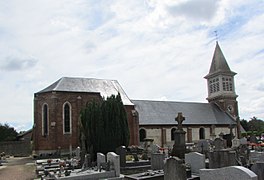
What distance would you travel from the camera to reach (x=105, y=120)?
2012 cm

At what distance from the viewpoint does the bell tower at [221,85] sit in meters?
42.9

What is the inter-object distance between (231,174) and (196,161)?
6.56 meters

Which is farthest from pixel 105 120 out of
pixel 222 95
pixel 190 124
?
pixel 222 95

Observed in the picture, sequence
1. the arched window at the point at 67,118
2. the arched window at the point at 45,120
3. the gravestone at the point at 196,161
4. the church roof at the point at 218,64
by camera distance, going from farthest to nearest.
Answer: the church roof at the point at 218,64, the arched window at the point at 45,120, the arched window at the point at 67,118, the gravestone at the point at 196,161

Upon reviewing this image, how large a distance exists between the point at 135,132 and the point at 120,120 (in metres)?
11.6

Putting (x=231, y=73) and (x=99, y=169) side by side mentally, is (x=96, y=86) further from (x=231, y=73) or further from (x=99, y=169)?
(x=231, y=73)

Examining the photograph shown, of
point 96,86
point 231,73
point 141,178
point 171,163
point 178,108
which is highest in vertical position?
point 231,73

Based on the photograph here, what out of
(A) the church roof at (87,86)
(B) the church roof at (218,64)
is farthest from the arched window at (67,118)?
(B) the church roof at (218,64)

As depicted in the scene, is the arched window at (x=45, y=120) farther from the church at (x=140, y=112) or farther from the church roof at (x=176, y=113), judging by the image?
the church roof at (x=176, y=113)

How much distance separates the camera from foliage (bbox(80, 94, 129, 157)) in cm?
1939

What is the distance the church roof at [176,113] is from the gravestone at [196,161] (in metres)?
23.0

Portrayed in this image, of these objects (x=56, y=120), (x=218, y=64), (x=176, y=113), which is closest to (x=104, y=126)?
(x=56, y=120)

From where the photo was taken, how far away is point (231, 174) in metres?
4.72

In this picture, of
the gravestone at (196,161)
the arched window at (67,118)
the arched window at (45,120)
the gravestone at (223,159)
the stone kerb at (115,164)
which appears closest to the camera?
the gravestone at (223,159)
